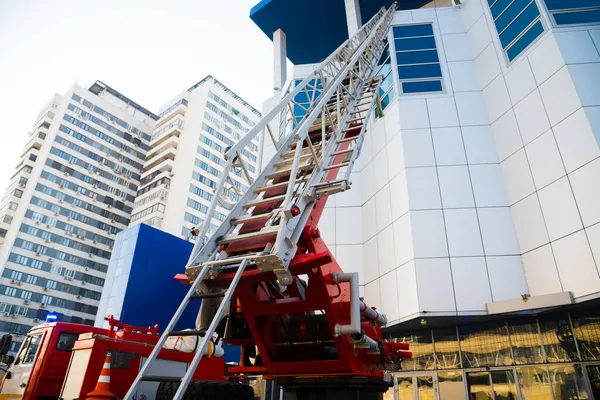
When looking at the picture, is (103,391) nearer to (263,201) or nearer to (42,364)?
(263,201)

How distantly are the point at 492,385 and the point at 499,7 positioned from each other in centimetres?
1696

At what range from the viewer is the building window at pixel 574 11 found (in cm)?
1468

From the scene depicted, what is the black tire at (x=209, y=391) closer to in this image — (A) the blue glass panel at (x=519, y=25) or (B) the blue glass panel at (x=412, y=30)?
(A) the blue glass panel at (x=519, y=25)

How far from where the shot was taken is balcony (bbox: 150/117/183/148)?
59.6 m

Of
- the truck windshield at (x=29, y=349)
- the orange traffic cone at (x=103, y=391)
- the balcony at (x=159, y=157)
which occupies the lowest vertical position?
the orange traffic cone at (x=103, y=391)

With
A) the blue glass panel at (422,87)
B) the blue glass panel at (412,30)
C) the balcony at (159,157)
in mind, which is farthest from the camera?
the balcony at (159,157)

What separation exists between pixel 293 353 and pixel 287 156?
3597mm

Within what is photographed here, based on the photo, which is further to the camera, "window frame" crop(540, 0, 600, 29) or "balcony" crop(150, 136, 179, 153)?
"balcony" crop(150, 136, 179, 153)

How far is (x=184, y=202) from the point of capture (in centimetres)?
5053

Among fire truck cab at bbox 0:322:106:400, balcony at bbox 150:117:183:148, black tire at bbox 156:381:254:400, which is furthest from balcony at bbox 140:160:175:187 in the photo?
black tire at bbox 156:381:254:400

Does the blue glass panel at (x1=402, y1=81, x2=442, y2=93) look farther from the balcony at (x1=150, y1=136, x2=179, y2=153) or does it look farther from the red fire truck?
the balcony at (x1=150, y1=136, x2=179, y2=153)

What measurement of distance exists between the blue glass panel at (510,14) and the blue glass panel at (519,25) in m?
0.26

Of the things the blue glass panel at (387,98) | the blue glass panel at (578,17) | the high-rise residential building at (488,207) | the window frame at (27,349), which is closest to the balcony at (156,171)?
the high-rise residential building at (488,207)

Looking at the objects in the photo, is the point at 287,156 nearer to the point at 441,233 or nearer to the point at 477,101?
the point at 441,233
